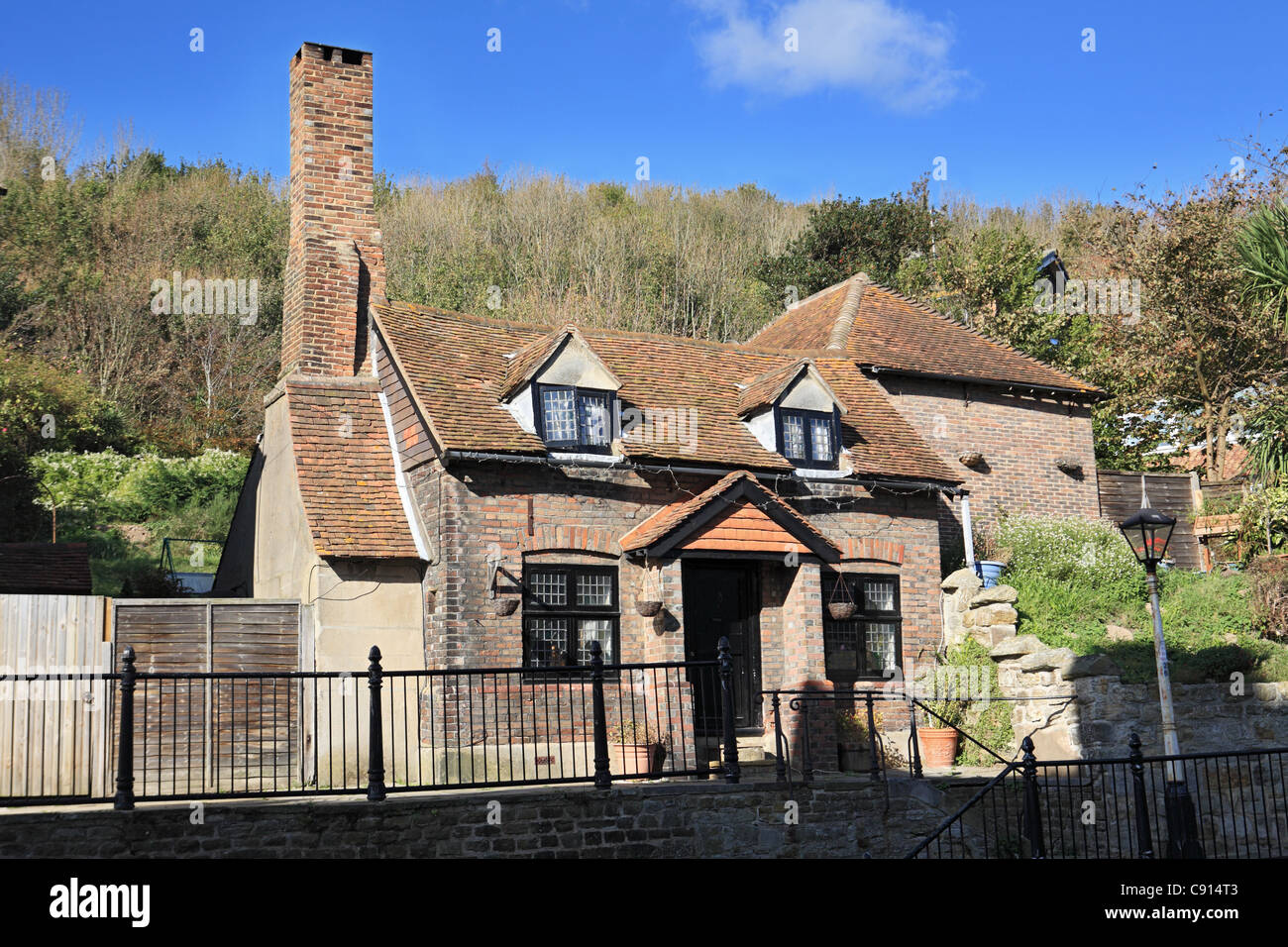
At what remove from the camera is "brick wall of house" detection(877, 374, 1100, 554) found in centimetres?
2156

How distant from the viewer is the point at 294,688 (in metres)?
14.8

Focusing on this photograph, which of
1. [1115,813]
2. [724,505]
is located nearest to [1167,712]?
[1115,813]

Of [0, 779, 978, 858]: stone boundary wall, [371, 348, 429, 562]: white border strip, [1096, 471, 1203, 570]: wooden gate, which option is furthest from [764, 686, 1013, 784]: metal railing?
[1096, 471, 1203, 570]: wooden gate

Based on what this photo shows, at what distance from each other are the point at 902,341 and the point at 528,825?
14565 millimetres

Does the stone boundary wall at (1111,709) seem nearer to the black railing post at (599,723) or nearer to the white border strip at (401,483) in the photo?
the black railing post at (599,723)

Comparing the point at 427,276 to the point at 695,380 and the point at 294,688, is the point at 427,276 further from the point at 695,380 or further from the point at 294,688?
the point at 294,688

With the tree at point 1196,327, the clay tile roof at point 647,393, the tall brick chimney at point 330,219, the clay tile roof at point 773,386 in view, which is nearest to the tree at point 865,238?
the tree at point 1196,327

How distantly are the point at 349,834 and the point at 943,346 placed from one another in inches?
648

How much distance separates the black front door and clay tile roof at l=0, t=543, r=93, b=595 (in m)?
7.96

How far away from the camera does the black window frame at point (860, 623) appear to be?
55.3 ft

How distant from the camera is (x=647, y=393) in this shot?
17547 millimetres

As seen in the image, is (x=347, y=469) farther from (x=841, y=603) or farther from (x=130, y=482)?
(x=130, y=482)

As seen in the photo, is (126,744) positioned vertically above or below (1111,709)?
above

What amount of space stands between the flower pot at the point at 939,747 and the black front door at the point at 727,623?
2281mm
